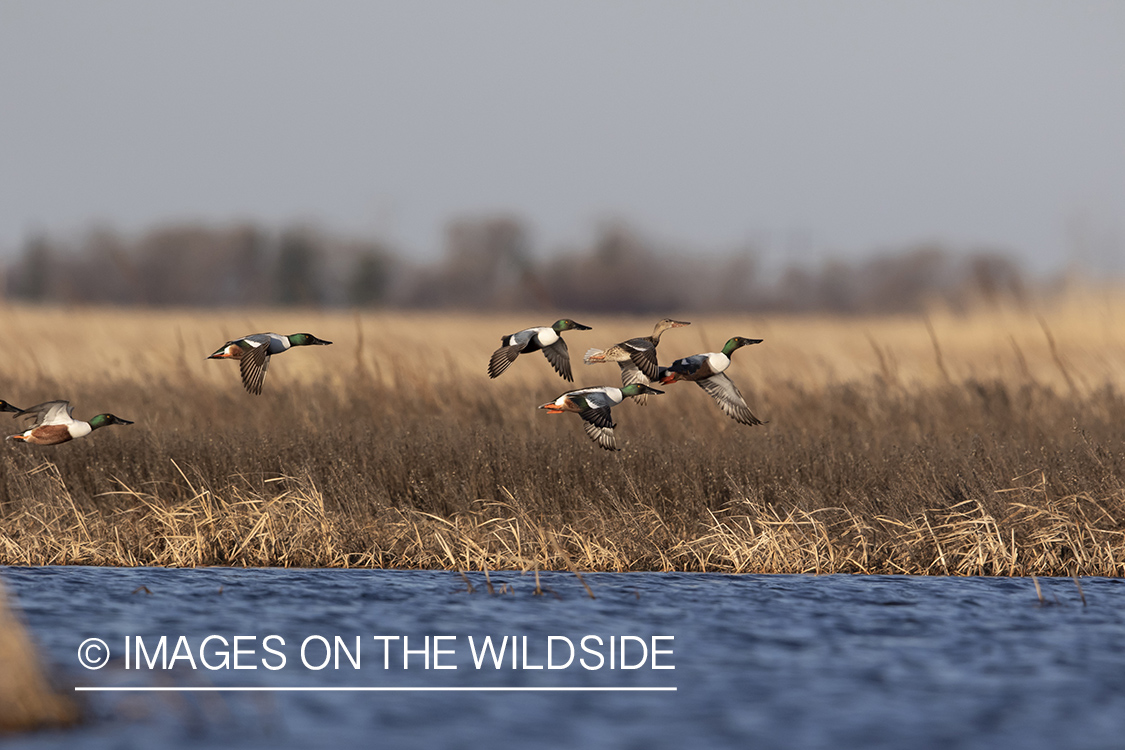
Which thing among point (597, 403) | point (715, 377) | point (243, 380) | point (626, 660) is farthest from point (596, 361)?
point (243, 380)

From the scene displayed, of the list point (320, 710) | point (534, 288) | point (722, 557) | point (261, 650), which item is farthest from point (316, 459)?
point (320, 710)

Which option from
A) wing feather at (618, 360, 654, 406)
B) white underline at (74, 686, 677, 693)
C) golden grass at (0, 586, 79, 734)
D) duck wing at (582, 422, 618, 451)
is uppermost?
wing feather at (618, 360, 654, 406)

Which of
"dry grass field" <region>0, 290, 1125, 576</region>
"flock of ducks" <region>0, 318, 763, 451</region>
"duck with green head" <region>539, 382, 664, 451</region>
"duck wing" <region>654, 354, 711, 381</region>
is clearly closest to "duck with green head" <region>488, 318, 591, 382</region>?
"flock of ducks" <region>0, 318, 763, 451</region>

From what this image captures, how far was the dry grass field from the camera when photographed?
33.3 ft

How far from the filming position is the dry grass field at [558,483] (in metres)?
10.1

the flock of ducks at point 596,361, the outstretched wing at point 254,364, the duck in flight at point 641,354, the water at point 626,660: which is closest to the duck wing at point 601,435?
the flock of ducks at point 596,361

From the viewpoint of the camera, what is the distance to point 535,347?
28.6ft

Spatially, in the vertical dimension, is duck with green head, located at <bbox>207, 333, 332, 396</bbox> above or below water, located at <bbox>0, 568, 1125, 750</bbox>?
above

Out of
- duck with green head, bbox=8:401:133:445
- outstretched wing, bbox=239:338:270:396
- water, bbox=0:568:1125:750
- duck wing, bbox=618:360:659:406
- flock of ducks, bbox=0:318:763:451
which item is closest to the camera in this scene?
water, bbox=0:568:1125:750

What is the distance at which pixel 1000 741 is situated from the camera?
588 centimetres

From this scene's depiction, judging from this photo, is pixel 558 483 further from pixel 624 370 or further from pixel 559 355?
pixel 559 355

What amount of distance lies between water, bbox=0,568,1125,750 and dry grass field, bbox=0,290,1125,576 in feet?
1.35

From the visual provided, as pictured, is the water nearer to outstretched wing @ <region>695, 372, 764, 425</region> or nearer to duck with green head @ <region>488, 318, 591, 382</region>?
outstretched wing @ <region>695, 372, 764, 425</region>

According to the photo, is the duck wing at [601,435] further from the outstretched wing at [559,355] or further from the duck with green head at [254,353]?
the duck with green head at [254,353]
